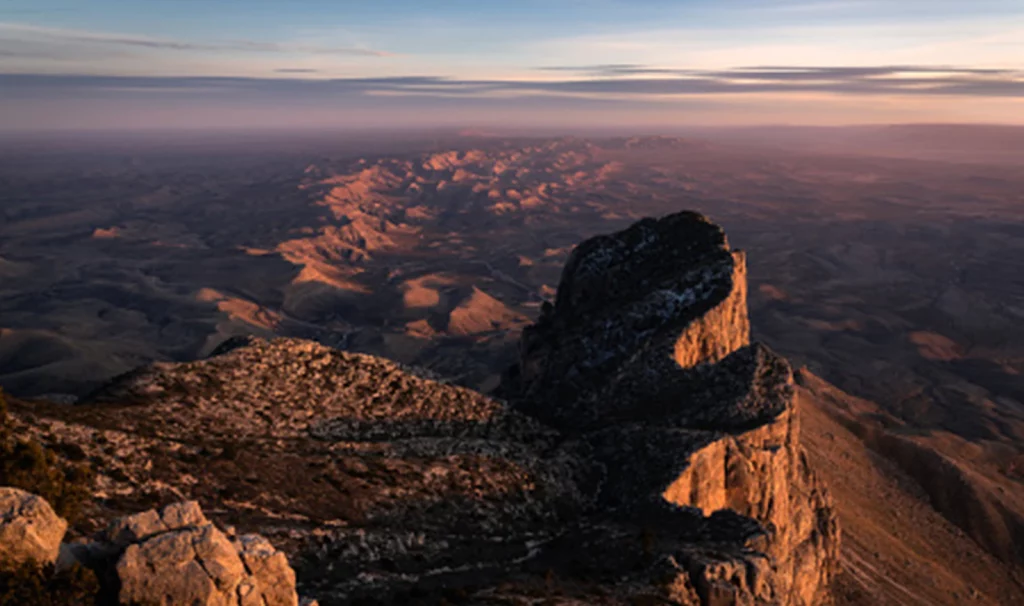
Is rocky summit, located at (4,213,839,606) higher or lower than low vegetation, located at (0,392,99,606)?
lower

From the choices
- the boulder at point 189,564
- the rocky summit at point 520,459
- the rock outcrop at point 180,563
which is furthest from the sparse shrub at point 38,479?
the boulder at point 189,564

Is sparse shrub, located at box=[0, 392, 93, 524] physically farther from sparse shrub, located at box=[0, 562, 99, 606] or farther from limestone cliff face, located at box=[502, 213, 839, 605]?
limestone cliff face, located at box=[502, 213, 839, 605]

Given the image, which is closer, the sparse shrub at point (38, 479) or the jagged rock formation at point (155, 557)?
the jagged rock formation at point (155, 557)

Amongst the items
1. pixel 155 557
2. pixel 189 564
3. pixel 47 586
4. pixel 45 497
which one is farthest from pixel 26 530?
pixel 45 497

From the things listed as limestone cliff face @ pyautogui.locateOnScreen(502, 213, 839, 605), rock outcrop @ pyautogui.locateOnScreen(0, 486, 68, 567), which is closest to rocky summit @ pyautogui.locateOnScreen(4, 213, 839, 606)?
limestone cliff face @ pyautogui.locateOnScreen(502, 213, 839, 605)

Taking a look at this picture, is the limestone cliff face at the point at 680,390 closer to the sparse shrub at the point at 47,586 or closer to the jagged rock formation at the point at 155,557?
the jagged rock formation at the point at 155,557

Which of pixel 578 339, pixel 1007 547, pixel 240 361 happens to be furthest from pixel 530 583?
pixel 1007 547
